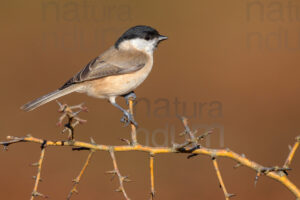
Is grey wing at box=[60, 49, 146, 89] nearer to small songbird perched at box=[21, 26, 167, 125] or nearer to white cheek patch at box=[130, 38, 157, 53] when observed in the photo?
small songbird perched at box=[21, 26, 167, 125]

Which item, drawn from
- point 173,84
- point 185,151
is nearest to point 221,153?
point 185,151

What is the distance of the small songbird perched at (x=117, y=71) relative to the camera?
3125 millimetres

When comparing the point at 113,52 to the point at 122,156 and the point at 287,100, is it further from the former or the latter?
the point at 287,100

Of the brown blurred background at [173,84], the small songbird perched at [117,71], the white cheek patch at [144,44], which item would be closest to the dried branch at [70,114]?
the small songbird perched at [117,71]

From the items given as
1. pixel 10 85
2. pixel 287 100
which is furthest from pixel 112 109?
pixel 287 100

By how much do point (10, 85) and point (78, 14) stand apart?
1.75 meters

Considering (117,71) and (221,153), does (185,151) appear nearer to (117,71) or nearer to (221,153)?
(221,153)

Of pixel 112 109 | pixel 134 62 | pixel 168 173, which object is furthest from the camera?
pixel 112 109

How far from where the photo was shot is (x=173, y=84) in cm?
627

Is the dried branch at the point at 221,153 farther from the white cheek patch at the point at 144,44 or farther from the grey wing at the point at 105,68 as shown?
the white cheek patch at the point at 144,44

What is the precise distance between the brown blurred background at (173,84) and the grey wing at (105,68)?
1423mm

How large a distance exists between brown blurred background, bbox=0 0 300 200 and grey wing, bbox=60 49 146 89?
56.0 inches

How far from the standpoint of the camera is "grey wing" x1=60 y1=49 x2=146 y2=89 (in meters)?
3.11

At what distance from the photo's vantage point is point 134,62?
10.7ft
